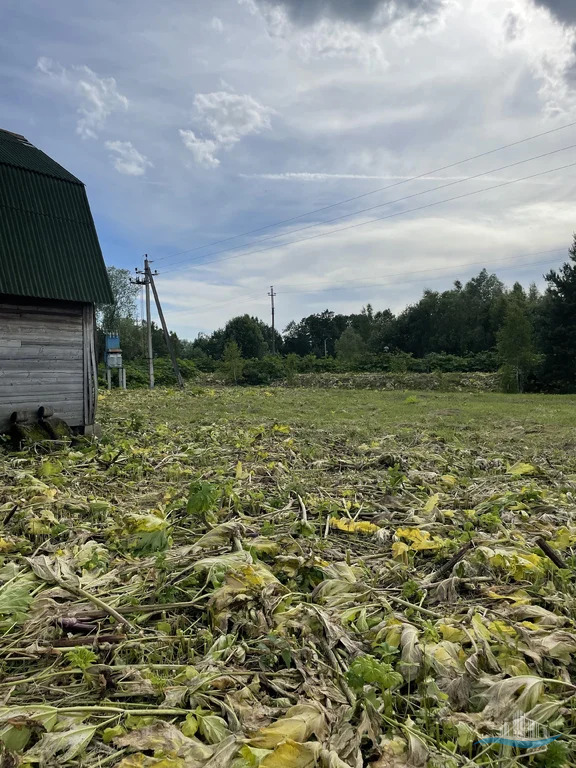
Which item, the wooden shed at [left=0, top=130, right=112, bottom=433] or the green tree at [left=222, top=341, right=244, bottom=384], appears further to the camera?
the green tree at [left=222, top=341, right=244, bottom=384]

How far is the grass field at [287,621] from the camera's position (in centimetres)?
238

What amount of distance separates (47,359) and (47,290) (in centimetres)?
142

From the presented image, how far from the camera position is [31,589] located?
380 cm

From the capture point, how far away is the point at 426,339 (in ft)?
192

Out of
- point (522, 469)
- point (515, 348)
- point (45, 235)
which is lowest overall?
point (522, 469)

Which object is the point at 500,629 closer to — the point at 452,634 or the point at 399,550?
the point at 452,634

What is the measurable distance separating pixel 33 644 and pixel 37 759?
93cm

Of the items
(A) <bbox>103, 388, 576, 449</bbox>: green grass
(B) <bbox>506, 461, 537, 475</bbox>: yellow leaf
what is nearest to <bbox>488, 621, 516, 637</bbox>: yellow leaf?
(B) <bbox>506, 461, 537, 475</bbox>: yellow leaf

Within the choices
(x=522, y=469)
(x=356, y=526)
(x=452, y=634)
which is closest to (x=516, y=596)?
(x=452, y=634)

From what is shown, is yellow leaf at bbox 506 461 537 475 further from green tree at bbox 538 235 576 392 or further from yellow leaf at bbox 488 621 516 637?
green tree at bbox 538 235 576 392

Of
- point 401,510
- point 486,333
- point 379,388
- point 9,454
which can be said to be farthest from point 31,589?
point 486,333

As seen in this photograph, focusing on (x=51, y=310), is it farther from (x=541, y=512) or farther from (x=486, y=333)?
(x=486, y=333)

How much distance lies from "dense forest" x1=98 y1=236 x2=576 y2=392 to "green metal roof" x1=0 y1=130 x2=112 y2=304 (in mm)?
23912

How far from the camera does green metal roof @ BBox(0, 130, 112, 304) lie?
33.4 ft
